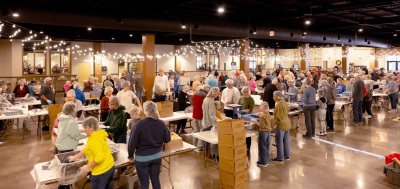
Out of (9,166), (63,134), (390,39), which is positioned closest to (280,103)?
(63,134)

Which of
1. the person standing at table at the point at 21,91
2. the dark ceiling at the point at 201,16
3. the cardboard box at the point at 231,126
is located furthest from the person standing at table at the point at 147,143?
the person standing at table at the point at 21,91

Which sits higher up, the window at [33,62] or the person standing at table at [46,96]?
the window at [33,62]

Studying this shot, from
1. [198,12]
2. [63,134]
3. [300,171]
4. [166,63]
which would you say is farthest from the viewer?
[166,63]

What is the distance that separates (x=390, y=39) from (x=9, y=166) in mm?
26995

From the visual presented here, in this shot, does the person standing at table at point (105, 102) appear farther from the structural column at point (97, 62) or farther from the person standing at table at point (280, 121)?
the structural column at point (97, 62)

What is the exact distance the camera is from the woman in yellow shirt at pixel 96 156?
325 centimetres

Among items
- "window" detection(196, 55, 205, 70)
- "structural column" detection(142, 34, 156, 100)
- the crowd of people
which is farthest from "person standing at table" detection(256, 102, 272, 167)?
"window" detection(196, 55, 205, 70)

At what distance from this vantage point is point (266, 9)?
11.8 m

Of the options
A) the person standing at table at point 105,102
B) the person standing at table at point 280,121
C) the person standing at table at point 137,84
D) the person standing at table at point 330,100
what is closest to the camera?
the person standing at table at point 280,121

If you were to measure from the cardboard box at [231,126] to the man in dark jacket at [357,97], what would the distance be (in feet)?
19.9

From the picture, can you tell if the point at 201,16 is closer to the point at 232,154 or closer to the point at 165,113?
the point at 165,113

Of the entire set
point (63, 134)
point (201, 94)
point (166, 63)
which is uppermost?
point (166, 63)

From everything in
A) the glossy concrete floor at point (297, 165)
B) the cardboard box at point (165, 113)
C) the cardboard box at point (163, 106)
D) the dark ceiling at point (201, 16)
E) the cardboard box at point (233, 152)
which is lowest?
the glossy concrete floor at point (297, 165)

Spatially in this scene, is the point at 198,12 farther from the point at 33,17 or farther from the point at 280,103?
the point at 280,103
